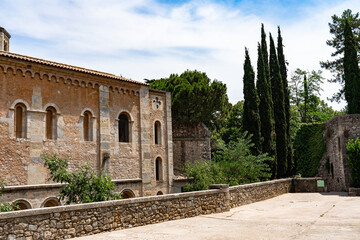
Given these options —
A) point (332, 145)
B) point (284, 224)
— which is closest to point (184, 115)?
point (332, 145)

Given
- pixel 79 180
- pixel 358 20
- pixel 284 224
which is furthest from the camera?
pixel 358 20

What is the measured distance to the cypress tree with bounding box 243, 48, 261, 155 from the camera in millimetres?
26422

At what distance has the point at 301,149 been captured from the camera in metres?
28.1

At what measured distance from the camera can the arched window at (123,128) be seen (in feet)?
69.3

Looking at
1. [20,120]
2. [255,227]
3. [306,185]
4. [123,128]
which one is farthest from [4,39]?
[306,185]

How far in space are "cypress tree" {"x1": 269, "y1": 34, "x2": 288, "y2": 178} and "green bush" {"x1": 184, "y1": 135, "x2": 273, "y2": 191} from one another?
6.63 meters

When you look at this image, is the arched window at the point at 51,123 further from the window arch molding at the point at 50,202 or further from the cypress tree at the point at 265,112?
the cypress tree at the point at 265,112

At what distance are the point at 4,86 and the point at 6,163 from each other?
351 centimetres

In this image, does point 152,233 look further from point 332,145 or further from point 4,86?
point 332,145

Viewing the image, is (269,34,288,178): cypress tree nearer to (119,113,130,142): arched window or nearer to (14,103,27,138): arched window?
Result: (119,113,130,142): arched window

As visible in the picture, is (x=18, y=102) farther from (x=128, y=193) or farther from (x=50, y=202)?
(x=128, y=193)

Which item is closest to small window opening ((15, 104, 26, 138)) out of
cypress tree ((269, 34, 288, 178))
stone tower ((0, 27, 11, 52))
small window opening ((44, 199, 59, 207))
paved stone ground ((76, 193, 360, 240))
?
small window opening ((44, 199, 59, 207))

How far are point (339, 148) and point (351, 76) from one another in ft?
22.6

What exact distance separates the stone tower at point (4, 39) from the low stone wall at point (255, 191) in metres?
17.6
